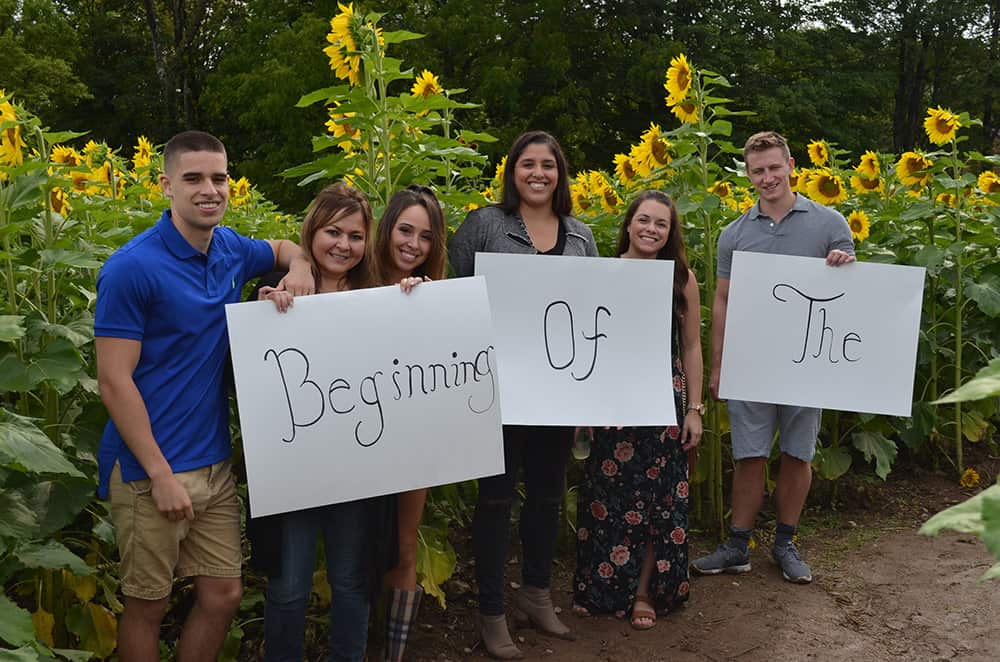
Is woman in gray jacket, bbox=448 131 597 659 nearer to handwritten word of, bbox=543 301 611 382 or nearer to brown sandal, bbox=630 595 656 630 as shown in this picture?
handwritten word of, bbox=543 301 611 382

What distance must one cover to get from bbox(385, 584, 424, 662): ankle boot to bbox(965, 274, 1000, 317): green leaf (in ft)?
11.6

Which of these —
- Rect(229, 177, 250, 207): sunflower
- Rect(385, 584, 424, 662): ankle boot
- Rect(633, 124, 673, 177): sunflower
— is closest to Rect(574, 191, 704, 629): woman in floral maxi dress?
Rect(633, 124, 673, 177): sunflower

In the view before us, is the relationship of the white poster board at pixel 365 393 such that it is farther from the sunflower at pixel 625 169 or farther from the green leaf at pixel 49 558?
the sunflower at pixel 625 169

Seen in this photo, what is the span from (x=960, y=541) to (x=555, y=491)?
2433mm

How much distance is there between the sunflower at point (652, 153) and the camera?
4.45 meters

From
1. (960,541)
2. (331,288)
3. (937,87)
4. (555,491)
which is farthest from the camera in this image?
(937,87)

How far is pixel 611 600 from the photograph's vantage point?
3.83 m

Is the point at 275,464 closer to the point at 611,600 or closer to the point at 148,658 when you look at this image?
the point at 148,658

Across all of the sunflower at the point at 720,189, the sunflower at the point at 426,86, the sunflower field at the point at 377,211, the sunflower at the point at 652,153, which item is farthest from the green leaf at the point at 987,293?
the sunflower at the point at 426,86

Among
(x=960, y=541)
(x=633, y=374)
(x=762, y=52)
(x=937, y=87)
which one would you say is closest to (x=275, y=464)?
(x=633, y=374)

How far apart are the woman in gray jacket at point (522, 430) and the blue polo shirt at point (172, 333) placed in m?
1.02

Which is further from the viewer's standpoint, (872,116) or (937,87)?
(937,87)

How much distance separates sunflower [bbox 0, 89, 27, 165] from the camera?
9.75 feet

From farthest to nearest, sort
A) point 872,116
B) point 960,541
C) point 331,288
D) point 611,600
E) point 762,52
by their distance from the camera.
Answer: point 872,116
point 762,52
point 960,541
point 611,600
point 331,288
